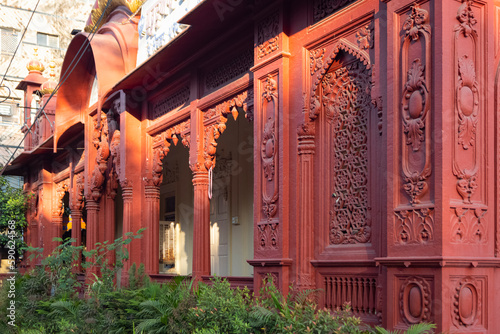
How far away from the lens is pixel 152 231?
38.7ft

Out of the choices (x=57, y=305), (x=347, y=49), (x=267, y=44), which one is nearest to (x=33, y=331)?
(x=57, y=305)

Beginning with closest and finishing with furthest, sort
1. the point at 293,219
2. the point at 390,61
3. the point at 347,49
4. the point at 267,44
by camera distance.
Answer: the point at 390,61
the point at 347,49
the point at 293,219
the point at 267,44

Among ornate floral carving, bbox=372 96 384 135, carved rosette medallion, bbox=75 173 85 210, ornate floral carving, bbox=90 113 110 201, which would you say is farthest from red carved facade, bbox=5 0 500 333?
carved rosette medallion, bbox=75 173 85 210

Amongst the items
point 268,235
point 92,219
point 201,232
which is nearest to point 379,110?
point 268,235

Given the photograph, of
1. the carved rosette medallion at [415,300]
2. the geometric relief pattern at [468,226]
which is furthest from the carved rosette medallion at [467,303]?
the geometric relief pattern at [468,226]

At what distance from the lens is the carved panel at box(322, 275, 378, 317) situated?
20.7 feet

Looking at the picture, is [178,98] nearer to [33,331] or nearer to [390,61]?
[33,331]

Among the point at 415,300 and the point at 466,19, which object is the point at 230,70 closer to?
the point at 466,19

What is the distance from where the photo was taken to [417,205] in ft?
17.8

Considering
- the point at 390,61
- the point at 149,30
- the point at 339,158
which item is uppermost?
the point at 149,30

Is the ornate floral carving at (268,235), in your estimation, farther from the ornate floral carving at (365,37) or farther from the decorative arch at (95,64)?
the decorative arch at (95,64)

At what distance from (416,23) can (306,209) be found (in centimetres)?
250

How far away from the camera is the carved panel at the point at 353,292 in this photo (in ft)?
20.7

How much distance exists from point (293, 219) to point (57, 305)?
533 cm
